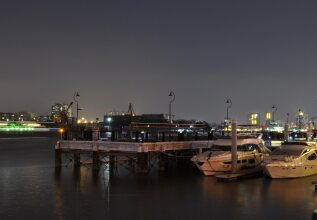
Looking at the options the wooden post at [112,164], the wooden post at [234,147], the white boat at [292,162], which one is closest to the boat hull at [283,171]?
the white boat at [292,162]

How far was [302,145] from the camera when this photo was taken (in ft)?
127

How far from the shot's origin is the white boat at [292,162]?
1423 inches

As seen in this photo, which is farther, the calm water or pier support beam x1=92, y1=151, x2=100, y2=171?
pier support beam x1=92, y1=151, x2=100, y2=171

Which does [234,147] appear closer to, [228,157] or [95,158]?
[228,157]

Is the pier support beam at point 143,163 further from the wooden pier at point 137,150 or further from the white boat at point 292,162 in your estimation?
the white boat at point 292,162

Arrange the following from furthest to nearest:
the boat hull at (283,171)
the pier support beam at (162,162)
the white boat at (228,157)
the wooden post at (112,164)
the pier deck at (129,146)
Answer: the wooden post at (112,164)
the pier support beam at (162,162)
the pier deck at (129,146)
the white boat at (228,157)
the boat hull at (283,171)

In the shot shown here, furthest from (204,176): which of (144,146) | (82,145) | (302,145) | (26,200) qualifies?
(26,200)

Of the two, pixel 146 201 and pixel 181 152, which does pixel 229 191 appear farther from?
pixel 181 152

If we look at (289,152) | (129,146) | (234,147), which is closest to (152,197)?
(234,147)

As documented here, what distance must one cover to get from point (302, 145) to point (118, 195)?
56.3ft

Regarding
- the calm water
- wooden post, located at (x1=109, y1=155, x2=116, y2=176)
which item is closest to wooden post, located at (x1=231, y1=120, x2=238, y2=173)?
the calm water

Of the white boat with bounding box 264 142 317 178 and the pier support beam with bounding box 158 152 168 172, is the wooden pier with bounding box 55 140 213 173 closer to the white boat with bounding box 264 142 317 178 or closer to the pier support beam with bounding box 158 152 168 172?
the pier support beam with bounding box 158 152 168 172

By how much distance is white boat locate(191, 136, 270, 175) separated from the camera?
37.4 metres

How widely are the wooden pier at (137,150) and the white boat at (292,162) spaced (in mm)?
7183
